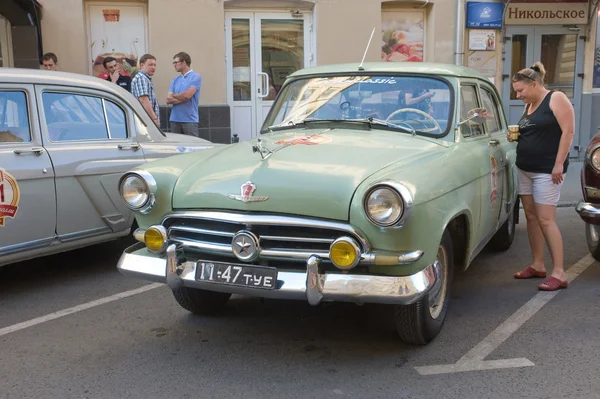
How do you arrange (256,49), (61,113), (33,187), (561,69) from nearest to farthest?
(33,187)
(61,113)
(256,49)
(561,69)

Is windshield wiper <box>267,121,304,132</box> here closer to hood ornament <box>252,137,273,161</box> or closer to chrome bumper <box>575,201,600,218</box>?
hood ornament <box>252,137,273,161</box>

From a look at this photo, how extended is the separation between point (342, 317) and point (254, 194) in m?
1.26

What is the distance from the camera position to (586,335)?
383cm

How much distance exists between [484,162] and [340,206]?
1573 mm

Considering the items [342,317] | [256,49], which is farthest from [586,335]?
[256,49]

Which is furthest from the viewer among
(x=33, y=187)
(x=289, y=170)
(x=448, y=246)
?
(x=33, y=187)

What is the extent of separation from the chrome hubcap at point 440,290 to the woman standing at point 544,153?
51.0 inches

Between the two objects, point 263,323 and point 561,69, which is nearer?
point 263,323

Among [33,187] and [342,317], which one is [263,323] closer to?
[342,317]

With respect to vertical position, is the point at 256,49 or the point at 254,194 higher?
the point at 256,49

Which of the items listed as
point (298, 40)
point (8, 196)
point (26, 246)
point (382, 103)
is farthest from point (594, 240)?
point (298, 40)

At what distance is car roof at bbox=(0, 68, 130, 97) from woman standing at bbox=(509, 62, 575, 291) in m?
3.38

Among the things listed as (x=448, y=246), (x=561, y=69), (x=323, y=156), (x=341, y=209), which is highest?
(x=561, y=69)

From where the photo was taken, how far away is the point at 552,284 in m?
4.72
